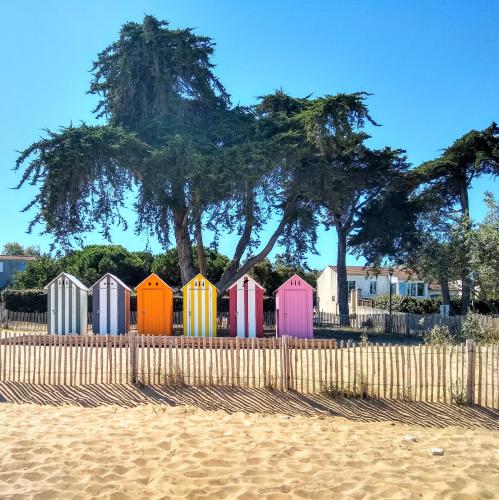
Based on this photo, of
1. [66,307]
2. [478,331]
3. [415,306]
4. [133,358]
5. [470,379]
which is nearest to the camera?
[470,379]

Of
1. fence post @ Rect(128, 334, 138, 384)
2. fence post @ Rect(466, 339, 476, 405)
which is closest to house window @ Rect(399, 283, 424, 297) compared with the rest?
fence post @ Rect(466, 339, 476, 405)

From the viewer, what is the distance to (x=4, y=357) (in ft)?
35.2

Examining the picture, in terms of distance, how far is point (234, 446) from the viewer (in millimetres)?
6688

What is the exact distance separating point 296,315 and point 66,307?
8708mm

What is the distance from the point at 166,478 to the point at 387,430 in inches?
148

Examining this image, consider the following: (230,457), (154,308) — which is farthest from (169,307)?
(230,457)

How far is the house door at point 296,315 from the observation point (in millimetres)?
19609

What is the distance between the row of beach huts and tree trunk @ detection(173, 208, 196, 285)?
653 cm

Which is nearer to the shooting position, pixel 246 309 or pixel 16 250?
pixel 246 309

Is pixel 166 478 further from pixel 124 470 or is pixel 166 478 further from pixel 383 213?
pixel 383 213

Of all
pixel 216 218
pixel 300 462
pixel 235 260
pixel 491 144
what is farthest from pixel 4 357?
pixel 491 144

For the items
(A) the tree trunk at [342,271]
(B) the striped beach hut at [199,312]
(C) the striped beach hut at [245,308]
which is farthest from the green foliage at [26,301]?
(A) the tree trunk at [342,271]

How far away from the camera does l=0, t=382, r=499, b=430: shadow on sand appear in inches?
330

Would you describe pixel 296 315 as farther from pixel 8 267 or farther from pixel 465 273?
pixel 8 267
